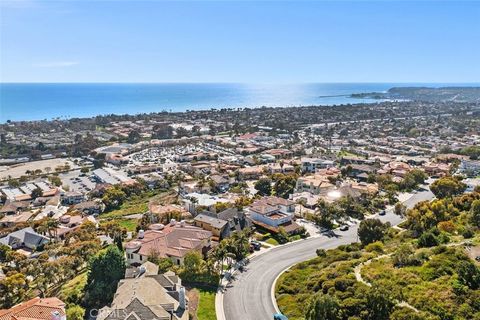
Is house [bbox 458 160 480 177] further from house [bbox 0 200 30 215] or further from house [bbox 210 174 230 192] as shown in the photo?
house [bbox 0 200 30 215]

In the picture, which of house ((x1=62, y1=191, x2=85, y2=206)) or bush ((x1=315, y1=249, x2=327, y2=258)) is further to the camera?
house ((x1=62, y1=191, x2=85, y2=206))

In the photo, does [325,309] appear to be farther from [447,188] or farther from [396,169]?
[396,169]

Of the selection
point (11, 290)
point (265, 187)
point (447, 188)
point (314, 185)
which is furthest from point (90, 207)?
point (447, 188)

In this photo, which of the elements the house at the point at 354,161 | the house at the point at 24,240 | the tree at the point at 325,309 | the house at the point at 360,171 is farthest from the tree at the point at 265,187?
the tree at the point at 325,309

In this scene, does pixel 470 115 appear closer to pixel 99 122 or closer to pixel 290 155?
pixel 290 155

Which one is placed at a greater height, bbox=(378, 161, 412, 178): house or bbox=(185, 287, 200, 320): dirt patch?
bbox=(185, 287, 200, 320): dirt patch

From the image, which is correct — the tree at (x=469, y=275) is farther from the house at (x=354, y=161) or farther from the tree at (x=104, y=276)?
the house at (x=354, y=161)

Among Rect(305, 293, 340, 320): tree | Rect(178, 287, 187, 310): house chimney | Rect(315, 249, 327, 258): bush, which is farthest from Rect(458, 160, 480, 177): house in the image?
Rect(178, 287, 187, 310): house chimney
